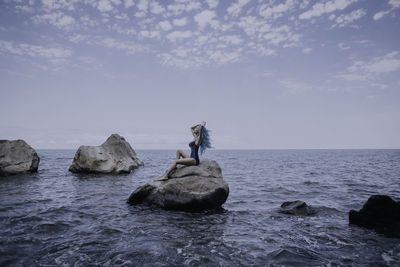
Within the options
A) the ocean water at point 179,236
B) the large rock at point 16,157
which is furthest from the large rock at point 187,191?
the large rock at point 16,157

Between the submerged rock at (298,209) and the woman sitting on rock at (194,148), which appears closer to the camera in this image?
the submerged rock at (298,209)

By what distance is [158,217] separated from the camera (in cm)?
920

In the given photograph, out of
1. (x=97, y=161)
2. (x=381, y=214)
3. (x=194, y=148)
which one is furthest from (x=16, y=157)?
(x=381, y=214)

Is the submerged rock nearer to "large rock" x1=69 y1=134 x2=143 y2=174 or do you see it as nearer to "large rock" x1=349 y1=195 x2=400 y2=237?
"large rock" x1=349 y1=195 x2=400 y2=237

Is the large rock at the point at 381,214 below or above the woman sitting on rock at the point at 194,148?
below

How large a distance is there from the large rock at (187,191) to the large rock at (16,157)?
15720 millimetres

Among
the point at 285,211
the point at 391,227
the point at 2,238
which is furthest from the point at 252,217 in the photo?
the point at 2,238

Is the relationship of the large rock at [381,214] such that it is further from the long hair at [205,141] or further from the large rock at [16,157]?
the large rock at [16,157]

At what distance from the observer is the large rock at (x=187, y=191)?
1009 cm

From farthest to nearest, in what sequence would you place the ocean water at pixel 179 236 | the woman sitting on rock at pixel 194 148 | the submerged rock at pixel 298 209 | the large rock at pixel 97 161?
the large rock at pixel 97 161, the woman sitting on rock at pixel 194 148, the submerged rock at pixel 298 209, the ocean water at pixel 179 236

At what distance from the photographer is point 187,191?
400 inches

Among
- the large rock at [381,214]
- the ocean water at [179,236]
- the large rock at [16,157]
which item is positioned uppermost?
the large rock at [16,157]

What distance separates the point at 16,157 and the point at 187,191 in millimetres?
19463

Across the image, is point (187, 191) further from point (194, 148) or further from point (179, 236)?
point (179, 236)
